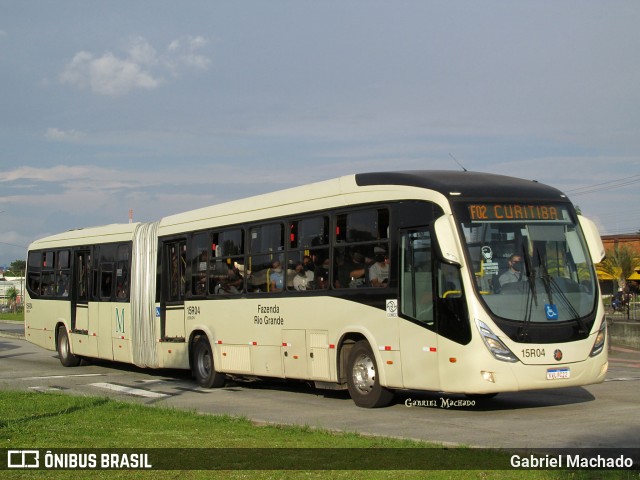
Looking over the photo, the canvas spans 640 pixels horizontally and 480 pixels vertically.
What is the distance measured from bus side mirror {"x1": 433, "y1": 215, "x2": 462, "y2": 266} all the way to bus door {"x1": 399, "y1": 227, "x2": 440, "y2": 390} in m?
0.31

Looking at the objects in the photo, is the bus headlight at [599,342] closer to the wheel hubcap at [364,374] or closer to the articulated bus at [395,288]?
the articulated bus at [395,288]

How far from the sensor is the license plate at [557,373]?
42.8ft

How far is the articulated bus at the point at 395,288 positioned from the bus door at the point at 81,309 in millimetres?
4869

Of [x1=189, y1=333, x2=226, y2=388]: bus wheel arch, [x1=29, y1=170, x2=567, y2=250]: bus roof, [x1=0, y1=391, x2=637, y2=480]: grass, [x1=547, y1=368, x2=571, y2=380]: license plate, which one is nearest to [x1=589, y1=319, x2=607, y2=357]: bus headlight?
[x1=547, y1=368, x2=571, y2=380]: license plate

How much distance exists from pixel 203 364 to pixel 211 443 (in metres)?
9.63

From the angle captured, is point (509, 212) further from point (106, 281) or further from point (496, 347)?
point (106, 281)

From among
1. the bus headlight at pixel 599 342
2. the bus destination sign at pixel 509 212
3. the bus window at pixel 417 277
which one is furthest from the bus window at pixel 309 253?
the bus headlight at pixel 599 342

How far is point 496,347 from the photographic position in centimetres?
1289

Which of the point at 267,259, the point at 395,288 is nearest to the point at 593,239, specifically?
the point at 395,288

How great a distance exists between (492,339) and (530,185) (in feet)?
9.19

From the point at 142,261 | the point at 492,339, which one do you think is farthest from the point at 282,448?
the point at 142,261

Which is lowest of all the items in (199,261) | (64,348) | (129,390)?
(129,390)

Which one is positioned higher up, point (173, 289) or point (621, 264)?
point (621, 264)

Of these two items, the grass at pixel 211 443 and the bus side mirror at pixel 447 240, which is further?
the bus side mirror at pixel 447 240
